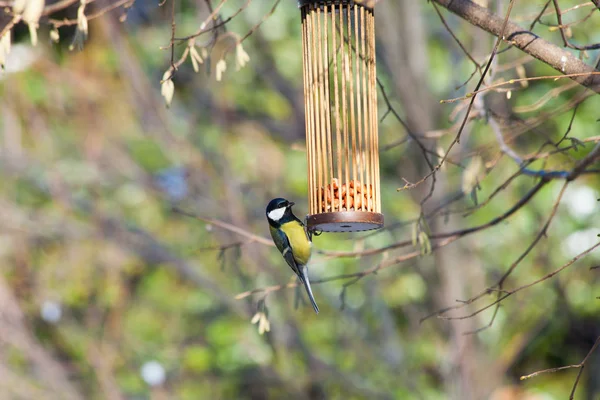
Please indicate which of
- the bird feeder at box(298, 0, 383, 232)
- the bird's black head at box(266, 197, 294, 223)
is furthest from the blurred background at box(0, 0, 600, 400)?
the bird feeder at box(298, 0, 383, 232)

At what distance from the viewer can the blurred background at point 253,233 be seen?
7.11 metres

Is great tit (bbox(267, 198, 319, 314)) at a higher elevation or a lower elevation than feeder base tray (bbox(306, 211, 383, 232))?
higher

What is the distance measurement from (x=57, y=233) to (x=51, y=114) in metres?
2.38

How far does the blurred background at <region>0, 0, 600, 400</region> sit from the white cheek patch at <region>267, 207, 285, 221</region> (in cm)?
230

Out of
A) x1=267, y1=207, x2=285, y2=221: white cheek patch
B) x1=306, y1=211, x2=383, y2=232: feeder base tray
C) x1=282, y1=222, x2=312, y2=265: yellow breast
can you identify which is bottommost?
x1=306, y1=211, x2=383, y2=232: feeder base tray

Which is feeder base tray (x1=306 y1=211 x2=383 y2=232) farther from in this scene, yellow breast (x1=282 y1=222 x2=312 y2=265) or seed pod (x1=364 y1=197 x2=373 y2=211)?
yellow breast (x1=282 y1=222 x2=312 y2=265)

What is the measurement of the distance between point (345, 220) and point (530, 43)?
0.89 metres

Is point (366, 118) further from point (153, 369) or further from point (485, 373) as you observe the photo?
point (153, 369)

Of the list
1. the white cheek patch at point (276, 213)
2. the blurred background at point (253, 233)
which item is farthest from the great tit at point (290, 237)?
the blurred background at point (253, 233)

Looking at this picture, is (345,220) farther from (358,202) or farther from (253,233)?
(253,233)

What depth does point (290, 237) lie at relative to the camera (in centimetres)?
393

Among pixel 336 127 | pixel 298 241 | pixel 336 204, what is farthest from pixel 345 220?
pixel 298 241

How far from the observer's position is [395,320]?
341 inches

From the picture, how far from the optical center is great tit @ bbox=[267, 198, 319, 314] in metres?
3.88
